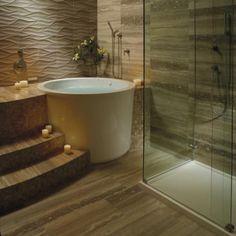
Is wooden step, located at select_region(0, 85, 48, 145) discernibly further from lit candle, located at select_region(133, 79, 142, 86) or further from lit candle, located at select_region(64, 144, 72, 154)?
lit candle, located at select_region(133, 79, 142, 86)

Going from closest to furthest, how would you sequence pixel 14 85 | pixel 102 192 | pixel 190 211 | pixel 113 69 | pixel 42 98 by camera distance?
pixel 190 211, pixel 102 192, pixel 42 98, pixel 14 85, pixel 113 69

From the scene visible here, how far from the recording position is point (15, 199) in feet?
7.84

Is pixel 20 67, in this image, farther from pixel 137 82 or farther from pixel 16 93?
pixel 137 82

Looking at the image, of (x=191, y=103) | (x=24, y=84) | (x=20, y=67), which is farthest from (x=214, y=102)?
(x=20, y=67)

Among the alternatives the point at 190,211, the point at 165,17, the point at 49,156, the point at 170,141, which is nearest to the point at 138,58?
the point at 165,17

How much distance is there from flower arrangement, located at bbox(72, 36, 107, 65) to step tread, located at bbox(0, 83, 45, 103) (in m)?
0.95

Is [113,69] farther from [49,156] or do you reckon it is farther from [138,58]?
[49,156]

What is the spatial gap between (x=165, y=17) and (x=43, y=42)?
182 centimetres

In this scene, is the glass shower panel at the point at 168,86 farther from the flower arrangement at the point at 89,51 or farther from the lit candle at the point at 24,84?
the lit candle at the point at 24,84

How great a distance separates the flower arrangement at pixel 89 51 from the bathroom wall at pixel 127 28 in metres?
0.13

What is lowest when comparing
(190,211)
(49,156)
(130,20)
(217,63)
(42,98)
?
(190,211)

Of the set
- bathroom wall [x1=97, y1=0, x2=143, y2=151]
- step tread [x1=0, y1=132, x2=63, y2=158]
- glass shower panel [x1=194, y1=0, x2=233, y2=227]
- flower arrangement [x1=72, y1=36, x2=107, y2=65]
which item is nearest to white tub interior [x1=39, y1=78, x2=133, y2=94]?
bathroom wall [x1=97, y1=0, x2=143, y2=151]

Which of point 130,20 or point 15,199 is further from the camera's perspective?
point 130,20

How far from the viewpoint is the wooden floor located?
81.9 inches
